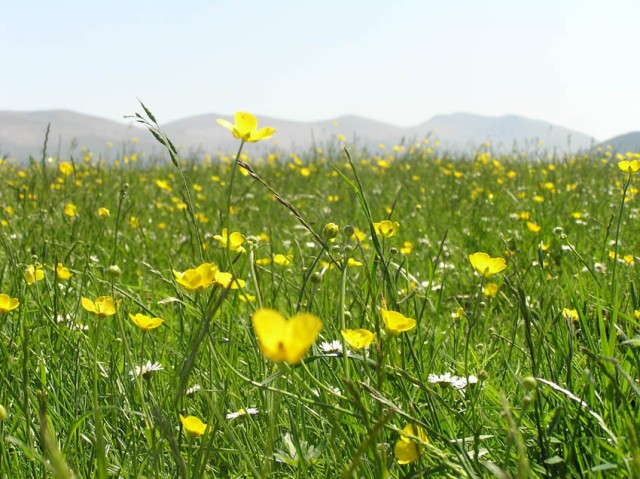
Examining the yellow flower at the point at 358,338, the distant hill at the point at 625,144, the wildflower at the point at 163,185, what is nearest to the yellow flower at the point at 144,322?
the yellow flower at the point at 358,338

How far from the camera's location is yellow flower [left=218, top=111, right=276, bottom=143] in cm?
107

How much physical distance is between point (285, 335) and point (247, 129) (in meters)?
0.63

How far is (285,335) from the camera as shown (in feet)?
1.67

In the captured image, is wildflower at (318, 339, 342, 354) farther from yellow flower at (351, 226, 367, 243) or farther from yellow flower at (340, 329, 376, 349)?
yellow flower at (340, 329, 376, 349)

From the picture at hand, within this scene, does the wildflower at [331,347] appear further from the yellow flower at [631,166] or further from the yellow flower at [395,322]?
the yellow flower at [631,166]

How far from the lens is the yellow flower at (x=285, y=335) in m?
0.49

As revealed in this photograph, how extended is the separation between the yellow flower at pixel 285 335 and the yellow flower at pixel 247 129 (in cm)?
59

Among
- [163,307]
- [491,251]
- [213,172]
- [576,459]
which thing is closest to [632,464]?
[576,459]

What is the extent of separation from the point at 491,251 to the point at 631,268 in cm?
94

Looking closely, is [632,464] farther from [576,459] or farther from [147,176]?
[147,176]

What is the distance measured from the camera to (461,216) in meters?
3.73

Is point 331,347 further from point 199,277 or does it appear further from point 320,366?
point 199,277

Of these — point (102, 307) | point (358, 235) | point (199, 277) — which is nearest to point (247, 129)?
point (199, 277)

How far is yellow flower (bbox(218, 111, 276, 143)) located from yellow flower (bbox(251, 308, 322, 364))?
0.59 m
